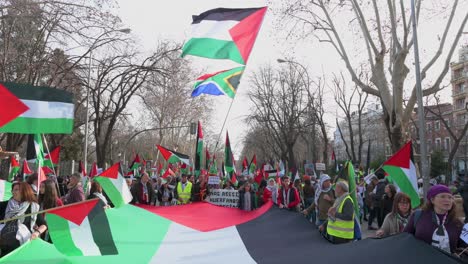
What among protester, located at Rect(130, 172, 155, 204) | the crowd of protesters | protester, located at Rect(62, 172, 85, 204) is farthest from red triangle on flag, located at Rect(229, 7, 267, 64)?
protester, located at Rect(130, 172, 155, 204)

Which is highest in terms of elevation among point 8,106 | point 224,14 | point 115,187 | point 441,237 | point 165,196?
point 224,14

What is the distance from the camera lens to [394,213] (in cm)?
599

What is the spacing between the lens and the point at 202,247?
267 inches

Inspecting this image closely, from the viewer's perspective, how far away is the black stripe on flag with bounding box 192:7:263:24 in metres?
9.26

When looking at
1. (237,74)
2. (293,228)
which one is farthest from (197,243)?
(237,74)

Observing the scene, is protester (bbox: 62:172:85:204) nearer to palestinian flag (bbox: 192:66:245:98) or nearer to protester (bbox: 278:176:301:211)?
palestinian flag (bbox: 192:66:245:98)

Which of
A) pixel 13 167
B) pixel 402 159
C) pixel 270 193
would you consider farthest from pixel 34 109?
pixel 13 167

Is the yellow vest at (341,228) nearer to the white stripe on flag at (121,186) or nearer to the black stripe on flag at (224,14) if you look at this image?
the white stripe on flag at (121,186)

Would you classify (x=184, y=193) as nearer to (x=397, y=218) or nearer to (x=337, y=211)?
(x=337, y=211)

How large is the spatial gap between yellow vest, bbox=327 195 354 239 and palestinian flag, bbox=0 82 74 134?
423 centimetres

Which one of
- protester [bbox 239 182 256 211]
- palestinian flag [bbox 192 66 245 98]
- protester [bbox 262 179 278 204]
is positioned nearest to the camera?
palestinian flag [bbox 192 66 245 98]

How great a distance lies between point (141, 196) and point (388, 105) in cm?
1087

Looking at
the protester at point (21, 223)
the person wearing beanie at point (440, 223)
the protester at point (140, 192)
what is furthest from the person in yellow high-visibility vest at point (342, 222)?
the protester at point (140, 192)

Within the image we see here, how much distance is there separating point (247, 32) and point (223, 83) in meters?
1.90
